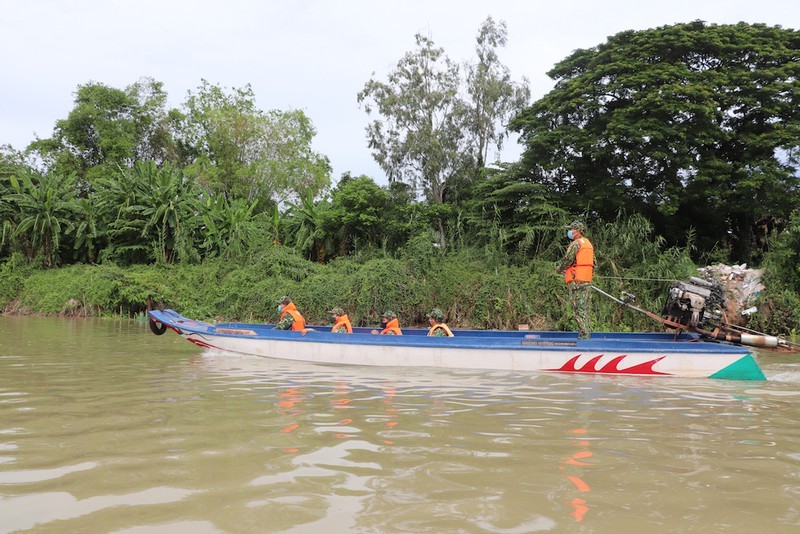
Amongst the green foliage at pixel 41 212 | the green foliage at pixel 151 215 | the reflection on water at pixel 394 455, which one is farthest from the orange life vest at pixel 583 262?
the green foliage at pixel 41 212

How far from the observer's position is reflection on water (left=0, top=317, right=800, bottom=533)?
3160 millimetres

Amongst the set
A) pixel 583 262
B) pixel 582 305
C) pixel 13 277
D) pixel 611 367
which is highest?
pixel 13 277

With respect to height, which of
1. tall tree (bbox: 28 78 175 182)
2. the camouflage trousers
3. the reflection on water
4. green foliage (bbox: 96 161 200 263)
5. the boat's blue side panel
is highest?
tall tree (bbox: 28 78 175 182)

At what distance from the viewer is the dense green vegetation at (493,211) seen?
17078 mm

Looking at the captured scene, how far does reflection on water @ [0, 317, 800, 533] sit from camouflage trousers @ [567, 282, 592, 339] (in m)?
1.88

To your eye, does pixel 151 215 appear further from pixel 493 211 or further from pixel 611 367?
pixel 611 367

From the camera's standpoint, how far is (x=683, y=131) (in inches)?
680

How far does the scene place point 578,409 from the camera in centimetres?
616

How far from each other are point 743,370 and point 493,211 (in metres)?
12.6

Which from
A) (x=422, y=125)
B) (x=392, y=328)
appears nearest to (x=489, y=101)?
(x=422, y=125)

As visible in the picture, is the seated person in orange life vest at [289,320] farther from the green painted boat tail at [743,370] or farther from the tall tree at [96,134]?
the tall tree at [96,134]

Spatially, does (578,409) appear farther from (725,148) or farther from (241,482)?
(725,148)

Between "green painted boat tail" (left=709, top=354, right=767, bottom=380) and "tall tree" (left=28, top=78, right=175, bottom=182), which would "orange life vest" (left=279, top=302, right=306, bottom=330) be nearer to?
"green painted boat tail" (left=709, top=354, right=767, bottom=380)

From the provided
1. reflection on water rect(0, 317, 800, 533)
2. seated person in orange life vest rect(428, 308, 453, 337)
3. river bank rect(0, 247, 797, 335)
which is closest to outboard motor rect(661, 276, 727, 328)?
reflection on water rect(0, 317, 800, 533)
